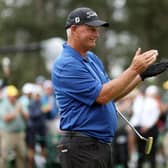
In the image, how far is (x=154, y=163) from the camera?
46.6ft

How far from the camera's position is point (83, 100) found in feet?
19.9

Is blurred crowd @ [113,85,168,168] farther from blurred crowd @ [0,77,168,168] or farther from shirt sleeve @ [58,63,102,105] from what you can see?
shirt sleeve @ [58,63,102,105]

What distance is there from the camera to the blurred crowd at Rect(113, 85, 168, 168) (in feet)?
45.5

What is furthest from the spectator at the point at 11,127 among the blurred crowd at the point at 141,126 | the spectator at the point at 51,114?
the blurred crowd at the point at 141,126

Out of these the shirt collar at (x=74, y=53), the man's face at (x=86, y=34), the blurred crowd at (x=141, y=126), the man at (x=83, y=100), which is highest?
the man's face at (x=86, y=34)

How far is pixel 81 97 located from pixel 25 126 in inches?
343

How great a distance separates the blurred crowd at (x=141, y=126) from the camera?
13.9 meters

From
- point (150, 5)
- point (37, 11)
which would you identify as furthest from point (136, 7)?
point (37, 11)

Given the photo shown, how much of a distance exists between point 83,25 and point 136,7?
102 feet

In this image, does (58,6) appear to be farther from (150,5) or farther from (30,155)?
(30,155)

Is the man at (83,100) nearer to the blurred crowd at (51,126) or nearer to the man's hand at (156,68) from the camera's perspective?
the man's hand at (156,68)

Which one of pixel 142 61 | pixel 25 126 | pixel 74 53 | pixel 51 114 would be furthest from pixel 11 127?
pixel 142 61

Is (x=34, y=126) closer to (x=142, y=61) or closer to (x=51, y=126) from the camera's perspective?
(x=51, y=126)

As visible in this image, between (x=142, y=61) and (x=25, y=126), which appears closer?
(x=142, y=61)
